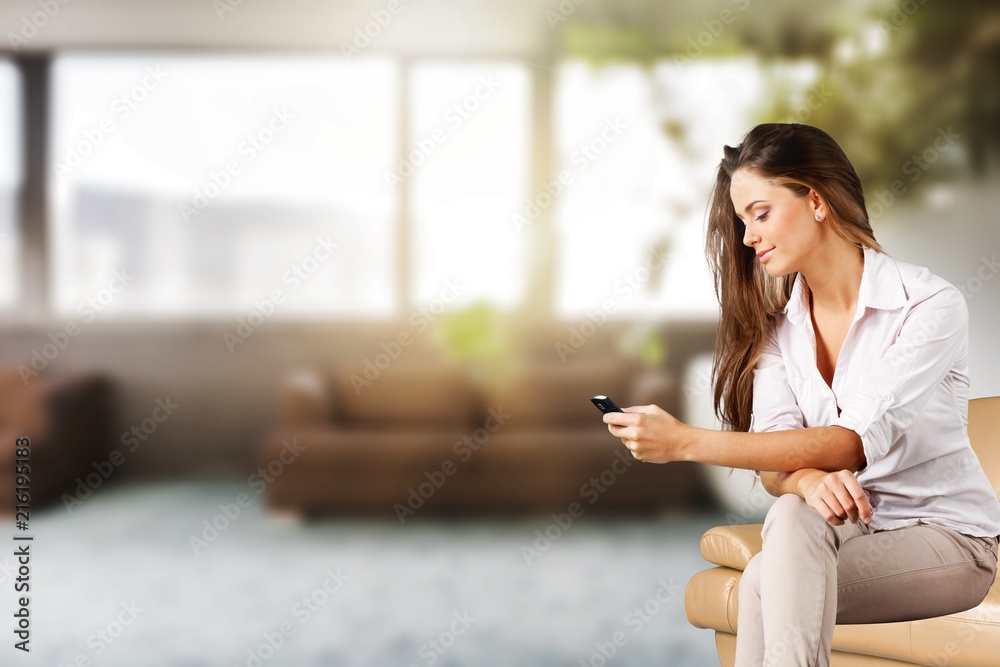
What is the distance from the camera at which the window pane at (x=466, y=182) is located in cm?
225

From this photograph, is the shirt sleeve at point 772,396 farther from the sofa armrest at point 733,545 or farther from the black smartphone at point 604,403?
the sofa armrest at point 733,545

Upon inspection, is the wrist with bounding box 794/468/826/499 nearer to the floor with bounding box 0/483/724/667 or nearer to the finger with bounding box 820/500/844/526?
the finger with bounding box 820/500/844/526

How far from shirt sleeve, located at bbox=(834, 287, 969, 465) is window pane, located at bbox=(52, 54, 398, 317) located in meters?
1.30

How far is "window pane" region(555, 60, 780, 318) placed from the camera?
229 cm

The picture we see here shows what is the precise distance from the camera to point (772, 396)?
1389 mm

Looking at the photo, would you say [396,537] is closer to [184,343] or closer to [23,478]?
[184,343]

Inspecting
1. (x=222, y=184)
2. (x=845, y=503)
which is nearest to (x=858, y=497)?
(x=845, y=503)

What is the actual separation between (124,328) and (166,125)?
0.52m

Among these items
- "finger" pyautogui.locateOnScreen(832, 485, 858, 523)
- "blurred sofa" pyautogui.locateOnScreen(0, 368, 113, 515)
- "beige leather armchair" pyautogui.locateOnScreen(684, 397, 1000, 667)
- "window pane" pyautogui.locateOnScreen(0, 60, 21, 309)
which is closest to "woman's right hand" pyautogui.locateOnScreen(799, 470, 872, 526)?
"finger" pyautogui.locateOnScreen(832, 485, 858, 523)

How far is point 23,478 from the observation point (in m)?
2.18

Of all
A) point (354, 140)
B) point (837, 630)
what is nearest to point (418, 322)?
point (354, 140)

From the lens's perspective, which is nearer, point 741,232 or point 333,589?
point 741,232

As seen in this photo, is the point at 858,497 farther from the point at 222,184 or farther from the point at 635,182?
the point at 222,184

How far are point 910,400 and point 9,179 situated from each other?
2076mm
